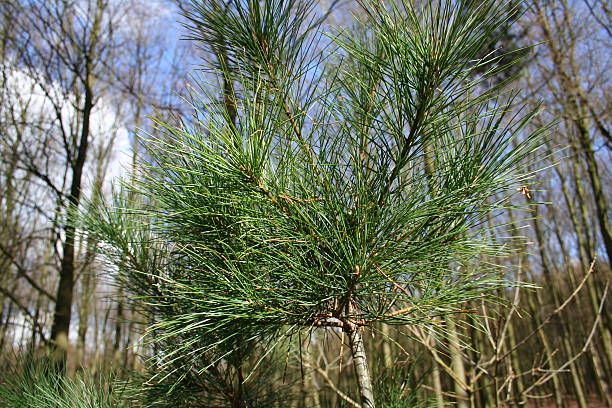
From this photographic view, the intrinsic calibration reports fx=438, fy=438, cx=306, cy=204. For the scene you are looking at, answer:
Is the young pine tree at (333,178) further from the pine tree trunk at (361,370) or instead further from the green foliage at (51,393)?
the green foliage at (51,393)

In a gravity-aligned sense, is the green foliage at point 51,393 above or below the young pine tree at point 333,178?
below

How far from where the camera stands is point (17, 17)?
4.96m

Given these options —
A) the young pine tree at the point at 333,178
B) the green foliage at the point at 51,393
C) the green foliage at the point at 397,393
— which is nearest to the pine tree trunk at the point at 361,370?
the young pine tree at the point at 333,178

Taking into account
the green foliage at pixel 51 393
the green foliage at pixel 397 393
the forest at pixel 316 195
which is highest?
the forest at pixel 316 195

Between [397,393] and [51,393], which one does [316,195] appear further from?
[51,393]

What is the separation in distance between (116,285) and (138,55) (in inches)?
316

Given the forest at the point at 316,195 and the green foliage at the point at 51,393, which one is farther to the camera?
the green foliage at the point at 51,393

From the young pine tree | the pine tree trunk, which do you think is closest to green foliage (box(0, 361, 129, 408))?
the young pine tree

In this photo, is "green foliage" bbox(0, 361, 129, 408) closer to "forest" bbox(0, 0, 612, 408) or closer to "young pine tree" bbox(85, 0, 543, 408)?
→ "forest" bbox(0, 0, 612, 408)

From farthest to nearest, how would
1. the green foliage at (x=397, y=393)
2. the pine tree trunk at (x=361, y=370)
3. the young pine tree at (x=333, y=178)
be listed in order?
1. the green foliage at (x=397, y=393)
2. the pine tree trunk at (x=361, y=370)
3. the young pine tree at (x=333, y=178)

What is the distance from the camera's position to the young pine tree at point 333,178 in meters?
1.04

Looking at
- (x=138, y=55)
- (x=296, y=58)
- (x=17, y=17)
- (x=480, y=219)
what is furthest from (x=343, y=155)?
(x=138, y=55)

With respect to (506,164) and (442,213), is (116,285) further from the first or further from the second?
(506,164)

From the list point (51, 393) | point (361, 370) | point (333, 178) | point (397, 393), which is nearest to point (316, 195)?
point (333, 178)
